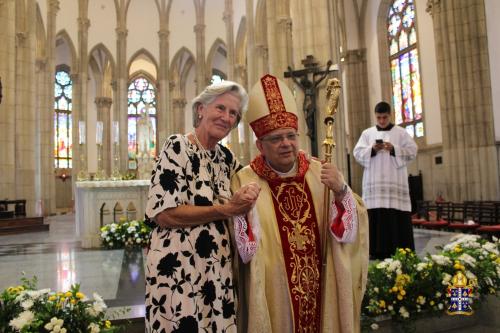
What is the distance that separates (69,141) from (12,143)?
1813 centimetres

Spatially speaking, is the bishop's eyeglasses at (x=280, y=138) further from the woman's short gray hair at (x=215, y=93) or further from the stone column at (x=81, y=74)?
the stone column at (x=81, y=74)

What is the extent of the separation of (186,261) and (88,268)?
4.37 metres

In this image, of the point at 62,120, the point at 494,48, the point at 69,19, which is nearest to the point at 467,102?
the point at 494,48

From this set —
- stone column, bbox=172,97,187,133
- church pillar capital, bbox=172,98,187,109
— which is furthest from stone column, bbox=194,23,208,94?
church pillar capital, bbox=172,98,187,109

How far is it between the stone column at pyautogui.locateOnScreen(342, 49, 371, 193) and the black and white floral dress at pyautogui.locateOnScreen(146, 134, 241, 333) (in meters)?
19.1

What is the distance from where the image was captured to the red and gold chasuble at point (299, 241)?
2195 millimetres

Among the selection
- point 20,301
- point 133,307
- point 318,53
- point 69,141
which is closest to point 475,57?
point 318,53

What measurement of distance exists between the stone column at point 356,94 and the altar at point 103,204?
44.0 ft

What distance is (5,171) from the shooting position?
13289 mm

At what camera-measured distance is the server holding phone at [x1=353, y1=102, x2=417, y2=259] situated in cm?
504

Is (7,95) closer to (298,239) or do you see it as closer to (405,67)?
(298,239)

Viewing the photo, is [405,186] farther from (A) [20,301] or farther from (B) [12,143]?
(B) [12,143]

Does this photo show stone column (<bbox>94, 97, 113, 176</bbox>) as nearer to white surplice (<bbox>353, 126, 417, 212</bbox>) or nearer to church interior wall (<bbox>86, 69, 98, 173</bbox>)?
church interior wall (<bbox>86, 69, 98, 173</bbox>)

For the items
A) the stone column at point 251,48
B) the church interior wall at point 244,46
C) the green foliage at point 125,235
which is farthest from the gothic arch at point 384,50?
the green foliage at point 125,235
